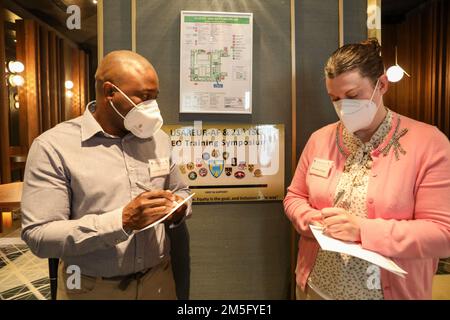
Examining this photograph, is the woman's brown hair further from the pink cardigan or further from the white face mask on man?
the white face mask on man

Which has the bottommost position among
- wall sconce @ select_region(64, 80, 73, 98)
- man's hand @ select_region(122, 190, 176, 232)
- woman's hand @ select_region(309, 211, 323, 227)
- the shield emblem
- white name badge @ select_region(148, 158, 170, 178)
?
woman's hand @ select_region(309, 211, 323, 227)

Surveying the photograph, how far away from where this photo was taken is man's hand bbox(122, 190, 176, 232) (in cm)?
115

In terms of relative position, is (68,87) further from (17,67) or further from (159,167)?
(159,167)

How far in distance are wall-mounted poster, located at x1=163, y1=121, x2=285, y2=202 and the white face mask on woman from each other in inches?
23.8

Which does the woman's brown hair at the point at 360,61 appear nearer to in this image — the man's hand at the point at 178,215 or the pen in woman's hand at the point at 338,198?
the pen in woman's hand at the point at 338,198

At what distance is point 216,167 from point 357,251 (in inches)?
37.6

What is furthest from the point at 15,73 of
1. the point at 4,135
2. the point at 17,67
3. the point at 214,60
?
the point at 214,60

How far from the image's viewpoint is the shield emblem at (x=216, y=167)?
1.85 metres

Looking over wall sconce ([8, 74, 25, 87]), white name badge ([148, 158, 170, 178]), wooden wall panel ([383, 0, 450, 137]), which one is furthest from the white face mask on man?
wooden wall panel ([383, 0, 450, 137])

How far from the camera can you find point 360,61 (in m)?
1.21

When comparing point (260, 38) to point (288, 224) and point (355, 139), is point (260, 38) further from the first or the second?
point (288, 224)

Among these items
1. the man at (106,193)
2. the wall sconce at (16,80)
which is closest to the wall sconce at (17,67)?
the wall sconce at (16,80)
